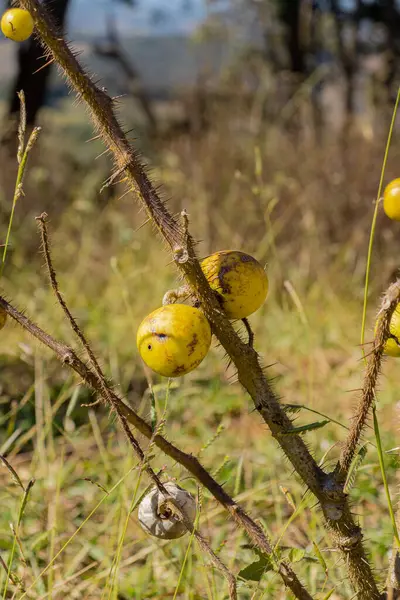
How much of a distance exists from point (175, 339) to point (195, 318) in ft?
0.13

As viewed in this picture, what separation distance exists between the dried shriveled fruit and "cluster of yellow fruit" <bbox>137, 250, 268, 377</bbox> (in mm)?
252

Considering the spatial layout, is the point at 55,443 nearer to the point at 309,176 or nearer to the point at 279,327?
the point at 279,327

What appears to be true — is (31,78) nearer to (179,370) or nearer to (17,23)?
(17,23)

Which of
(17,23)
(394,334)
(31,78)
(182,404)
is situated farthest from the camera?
(31,78)

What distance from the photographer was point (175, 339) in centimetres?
83

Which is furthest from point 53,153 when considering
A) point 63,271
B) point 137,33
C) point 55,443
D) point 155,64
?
point 155,64

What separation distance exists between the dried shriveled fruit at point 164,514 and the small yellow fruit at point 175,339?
26 centimetres

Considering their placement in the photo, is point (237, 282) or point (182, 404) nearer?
point (237, 282)

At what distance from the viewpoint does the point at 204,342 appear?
33.5 inches

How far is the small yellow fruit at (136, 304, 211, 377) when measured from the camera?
833 mm

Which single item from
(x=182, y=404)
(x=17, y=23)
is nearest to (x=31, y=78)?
(x=182, y=404)

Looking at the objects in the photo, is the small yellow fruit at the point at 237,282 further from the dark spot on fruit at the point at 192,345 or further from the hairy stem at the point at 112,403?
the hairy stem at the point at 112,403

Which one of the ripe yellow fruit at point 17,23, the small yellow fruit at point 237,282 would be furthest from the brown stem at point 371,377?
the ripe yellow fruit at point 17,23

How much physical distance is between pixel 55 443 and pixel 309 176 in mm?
3087
